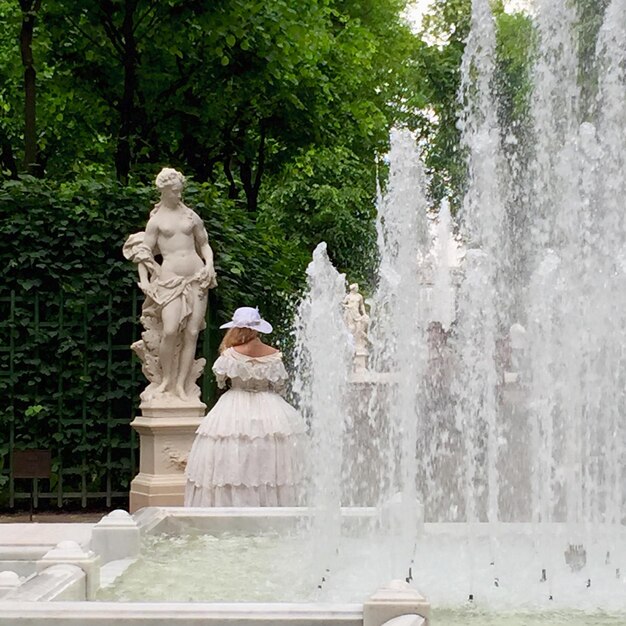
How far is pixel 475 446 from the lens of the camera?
30.3 feet

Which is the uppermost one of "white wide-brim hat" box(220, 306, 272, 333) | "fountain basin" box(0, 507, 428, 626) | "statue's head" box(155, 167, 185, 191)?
A: "statue's head" box(155, 167, 185, 191)

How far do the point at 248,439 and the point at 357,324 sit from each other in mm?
13792

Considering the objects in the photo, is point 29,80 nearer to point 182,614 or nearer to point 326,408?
point 326,408

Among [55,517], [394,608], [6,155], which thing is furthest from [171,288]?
[6,155]

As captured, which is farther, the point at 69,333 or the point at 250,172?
the point at 250,172

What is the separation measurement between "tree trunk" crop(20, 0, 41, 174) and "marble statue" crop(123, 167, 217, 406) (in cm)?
356

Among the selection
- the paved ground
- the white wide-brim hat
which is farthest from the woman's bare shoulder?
the paved ground

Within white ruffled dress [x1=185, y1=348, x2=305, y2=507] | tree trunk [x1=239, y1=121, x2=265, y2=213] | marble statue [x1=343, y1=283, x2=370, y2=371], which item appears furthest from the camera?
marble statue [x1=343, y1=283, x2=370, y2=371]

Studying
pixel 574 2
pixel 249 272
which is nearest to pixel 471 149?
pixel 249 272

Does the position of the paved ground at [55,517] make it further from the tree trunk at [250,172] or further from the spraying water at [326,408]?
the tree trunk at [250,172]

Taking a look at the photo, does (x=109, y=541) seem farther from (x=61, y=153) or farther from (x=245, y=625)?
(x=61, y=153)

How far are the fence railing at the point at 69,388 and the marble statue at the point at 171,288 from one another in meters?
0.69

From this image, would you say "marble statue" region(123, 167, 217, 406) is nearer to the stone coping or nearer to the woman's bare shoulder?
the woman's bare shoulder

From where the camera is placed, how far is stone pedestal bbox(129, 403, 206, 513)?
406 inches
